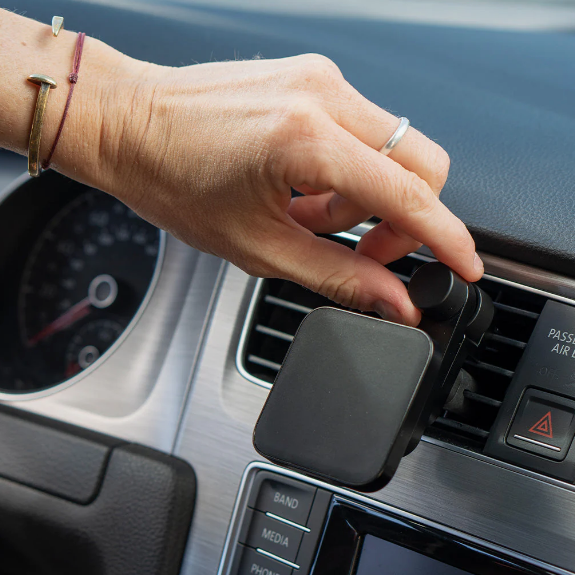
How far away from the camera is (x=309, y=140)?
56cm

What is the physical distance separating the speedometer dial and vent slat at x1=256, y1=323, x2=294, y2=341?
271 mm

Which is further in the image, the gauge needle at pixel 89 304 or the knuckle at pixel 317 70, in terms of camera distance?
the gauge needle at pixel 89 304

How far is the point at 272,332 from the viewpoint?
0.81 m

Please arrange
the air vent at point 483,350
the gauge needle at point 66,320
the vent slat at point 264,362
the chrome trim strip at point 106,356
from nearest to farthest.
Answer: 1. the air vent at point 483,350
2. the vent slat at point 264,362
3. the chrome trim strip at point 106,356
4. the gauge needle at point 66,320

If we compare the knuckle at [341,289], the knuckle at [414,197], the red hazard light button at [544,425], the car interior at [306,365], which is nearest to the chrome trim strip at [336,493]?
the car interior at [306,365]

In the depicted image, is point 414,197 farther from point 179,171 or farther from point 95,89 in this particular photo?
point 95,89

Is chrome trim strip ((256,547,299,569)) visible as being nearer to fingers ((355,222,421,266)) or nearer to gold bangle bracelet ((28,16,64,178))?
fingers ((355,222,421,266))

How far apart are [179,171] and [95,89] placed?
140mm

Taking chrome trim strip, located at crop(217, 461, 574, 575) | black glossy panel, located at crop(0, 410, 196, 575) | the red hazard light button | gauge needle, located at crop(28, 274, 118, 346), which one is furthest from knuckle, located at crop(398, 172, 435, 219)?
gauge needle, located at crop(28, 274, 118, 346)

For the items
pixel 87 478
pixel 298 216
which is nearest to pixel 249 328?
pixel 298 216

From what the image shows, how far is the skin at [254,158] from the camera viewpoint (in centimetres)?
56

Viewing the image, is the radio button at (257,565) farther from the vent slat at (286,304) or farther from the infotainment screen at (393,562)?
the vent slat at (286,304)

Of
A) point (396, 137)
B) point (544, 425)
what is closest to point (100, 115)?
point (396, 137)

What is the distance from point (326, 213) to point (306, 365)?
23 cm
